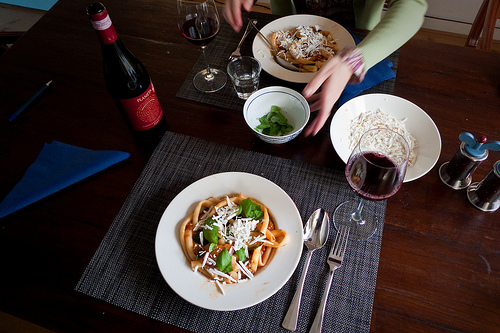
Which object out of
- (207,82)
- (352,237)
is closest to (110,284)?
(352,237)

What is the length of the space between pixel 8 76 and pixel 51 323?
2.87 feet

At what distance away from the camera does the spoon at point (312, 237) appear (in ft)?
2.26

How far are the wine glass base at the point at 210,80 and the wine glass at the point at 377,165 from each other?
0.54m

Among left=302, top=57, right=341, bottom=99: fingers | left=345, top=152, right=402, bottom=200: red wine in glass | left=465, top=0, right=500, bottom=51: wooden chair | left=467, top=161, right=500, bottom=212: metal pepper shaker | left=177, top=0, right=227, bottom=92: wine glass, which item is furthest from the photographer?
left=465, top=0, right=500, bottom=51: wooden chair

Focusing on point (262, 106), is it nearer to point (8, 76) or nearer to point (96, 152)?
point (96, 152)

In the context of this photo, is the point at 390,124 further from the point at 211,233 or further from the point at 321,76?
the point at 211,233

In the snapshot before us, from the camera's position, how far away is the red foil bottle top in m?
0.70

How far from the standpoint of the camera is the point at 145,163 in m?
0.94

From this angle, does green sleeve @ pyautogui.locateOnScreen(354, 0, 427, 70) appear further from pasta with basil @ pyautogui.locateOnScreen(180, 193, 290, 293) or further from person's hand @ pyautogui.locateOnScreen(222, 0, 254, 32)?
pasta with basil @ pyautogui.locateOnScreen(180, 193, 290, 293)

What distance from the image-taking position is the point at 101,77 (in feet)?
3.74

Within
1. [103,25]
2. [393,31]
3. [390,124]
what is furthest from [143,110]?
[393,31]

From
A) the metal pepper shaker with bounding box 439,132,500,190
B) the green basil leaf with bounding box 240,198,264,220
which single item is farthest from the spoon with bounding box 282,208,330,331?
the metal pepper shaker with bounding box 439,132,500,190

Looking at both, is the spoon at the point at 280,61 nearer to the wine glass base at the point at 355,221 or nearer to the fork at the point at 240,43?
the fork at the point at 240,43

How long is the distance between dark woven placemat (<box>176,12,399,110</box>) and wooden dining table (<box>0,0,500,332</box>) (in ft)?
0.09
